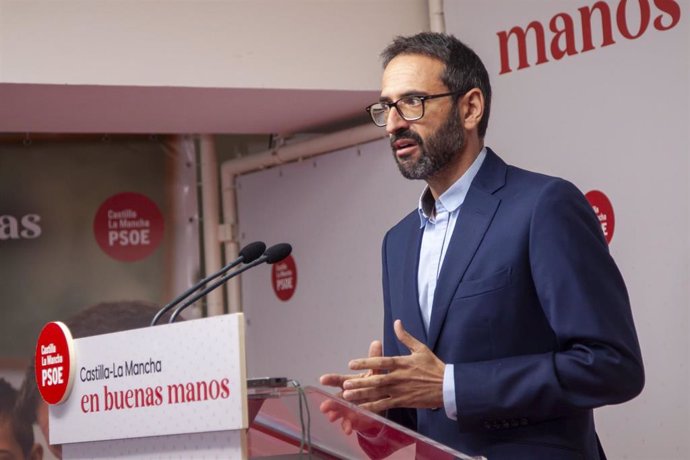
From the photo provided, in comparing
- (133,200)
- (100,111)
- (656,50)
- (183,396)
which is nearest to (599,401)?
(183,396)

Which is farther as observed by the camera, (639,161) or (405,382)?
(639,161)

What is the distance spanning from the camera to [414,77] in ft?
7.58

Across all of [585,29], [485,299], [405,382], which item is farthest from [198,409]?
[585,29]

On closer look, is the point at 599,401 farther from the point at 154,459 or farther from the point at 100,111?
the point at 100,111

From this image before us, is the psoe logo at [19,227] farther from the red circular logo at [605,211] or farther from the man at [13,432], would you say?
the red circular logo at [605,211]

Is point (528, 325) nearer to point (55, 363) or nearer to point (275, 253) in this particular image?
point (275, 253)

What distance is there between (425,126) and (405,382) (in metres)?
0.63

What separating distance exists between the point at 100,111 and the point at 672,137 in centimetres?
237

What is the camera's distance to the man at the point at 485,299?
194 centimetres

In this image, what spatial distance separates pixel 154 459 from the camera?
74.2 inches

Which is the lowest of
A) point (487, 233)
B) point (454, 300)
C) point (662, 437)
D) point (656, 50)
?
point (662, 437)

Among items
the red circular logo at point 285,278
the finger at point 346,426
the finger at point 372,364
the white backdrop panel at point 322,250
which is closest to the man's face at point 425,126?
the finger at point 372,364

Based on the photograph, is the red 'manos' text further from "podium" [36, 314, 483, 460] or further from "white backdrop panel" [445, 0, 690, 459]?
"podium" [36, 314, 483, 460]

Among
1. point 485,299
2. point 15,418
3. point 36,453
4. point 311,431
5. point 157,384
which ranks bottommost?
point 36,453
